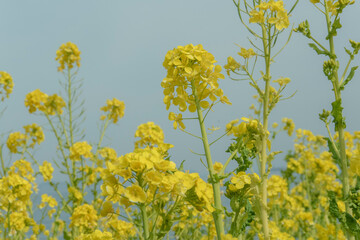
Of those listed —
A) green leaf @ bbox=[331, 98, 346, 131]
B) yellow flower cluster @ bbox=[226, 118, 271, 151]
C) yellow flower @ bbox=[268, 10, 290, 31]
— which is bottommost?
yellow flower cluster @ bbox=[226, 118, 271, 151]

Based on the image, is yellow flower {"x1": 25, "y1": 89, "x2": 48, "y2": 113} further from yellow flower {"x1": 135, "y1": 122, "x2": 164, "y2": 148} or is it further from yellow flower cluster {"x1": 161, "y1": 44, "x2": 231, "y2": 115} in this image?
yellow flower cluster {"x1": 161, "y1": 44, "x2": 231, "y2": 115}

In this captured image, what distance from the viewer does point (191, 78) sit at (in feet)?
5.26

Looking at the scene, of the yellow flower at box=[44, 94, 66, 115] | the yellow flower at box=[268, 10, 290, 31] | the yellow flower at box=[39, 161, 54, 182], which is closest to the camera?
the yellow flower at box=[268, 10, 290, 31]

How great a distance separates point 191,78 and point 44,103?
5.00m

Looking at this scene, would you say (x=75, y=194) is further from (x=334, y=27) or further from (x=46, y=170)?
(x=334, y=27)

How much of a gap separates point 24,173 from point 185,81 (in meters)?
4.35

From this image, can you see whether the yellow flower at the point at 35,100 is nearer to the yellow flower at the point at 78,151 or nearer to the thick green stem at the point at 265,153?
the yellow flower at the point at 78,151

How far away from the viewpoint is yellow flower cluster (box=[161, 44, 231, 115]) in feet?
5.25

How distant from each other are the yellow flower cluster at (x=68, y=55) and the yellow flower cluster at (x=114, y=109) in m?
0.85

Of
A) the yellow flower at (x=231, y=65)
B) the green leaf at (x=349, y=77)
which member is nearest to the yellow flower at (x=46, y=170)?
the yellow flower at (x=231, y=65)

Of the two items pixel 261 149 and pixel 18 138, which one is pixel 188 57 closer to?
pixel 261 149

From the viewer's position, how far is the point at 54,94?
236 inches

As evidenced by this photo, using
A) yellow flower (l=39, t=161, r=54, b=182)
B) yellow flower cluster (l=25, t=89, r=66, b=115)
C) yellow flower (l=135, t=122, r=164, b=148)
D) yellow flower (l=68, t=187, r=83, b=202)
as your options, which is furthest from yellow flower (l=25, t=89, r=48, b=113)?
yellow flower (l=135, t=122, r=164, b=148)

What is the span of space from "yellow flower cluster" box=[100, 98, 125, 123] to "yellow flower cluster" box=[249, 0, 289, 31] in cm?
449
